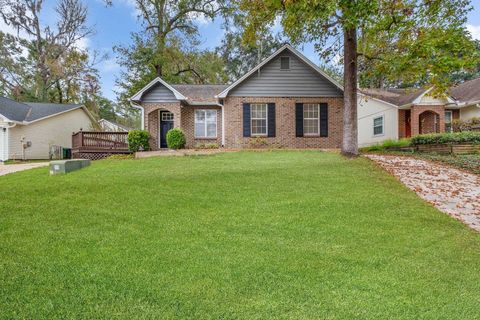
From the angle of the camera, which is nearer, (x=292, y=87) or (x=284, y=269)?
(x=284, y=269)

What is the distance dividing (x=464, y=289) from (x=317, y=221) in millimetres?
1963

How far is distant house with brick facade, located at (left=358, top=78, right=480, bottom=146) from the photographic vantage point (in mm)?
17312

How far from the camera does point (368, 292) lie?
8.63 feet

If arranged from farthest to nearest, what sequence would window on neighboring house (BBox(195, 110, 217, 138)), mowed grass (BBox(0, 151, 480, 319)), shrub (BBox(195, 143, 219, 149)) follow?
window on neighboring house (BBox(195, 110, 217, 138))
shrub (BBox(195, 143, 219, 149))
mowed grass (BBox(0, 151, 480, 319))

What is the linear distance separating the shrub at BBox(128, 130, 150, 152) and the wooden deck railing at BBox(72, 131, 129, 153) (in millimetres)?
927

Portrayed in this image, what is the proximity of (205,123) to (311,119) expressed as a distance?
562cm

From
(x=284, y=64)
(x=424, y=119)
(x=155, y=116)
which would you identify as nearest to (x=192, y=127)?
(x=155, y=116)

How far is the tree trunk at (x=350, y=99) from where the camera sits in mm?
11625

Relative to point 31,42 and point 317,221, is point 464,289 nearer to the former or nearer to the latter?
point 317,221

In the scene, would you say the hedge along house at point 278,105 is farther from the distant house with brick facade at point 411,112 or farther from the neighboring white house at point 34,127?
the neighboring white house at point 34,127

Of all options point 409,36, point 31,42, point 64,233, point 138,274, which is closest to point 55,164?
point 64,233

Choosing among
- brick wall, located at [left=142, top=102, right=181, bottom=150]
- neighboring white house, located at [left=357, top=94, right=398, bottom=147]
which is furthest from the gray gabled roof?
neighboring white house, located at [left=357, top=94, right=398, bottom=147]

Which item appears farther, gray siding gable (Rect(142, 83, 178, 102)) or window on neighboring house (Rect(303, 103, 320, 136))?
window on neighboring house (Rect(303, 103, 320, 136))

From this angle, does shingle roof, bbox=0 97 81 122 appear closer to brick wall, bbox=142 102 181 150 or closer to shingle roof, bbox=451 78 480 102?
brick wall, bbox=142 102 181 150
